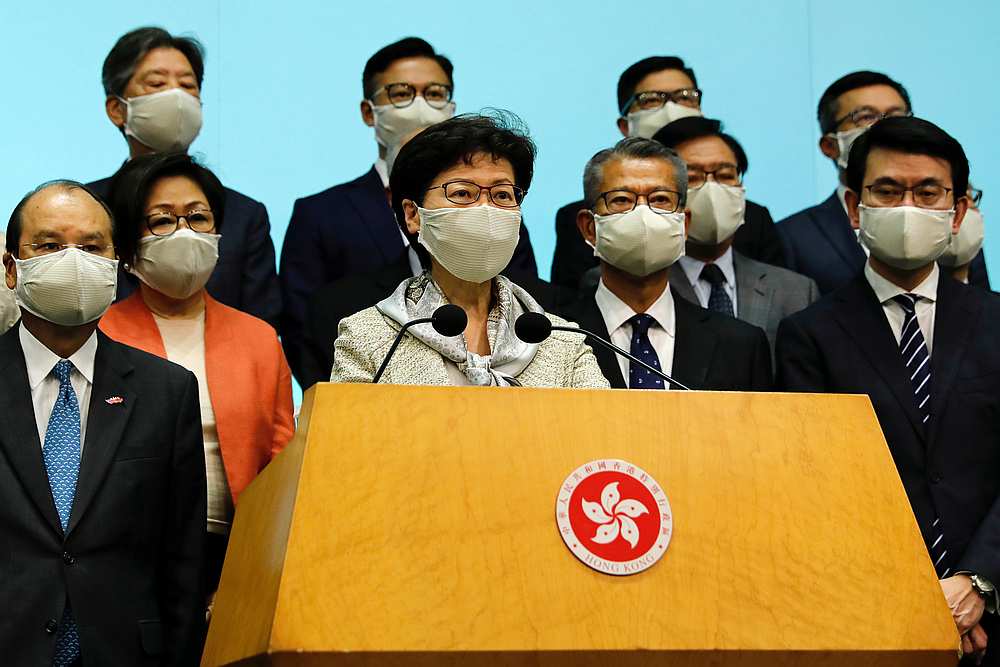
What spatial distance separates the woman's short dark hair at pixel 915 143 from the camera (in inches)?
126

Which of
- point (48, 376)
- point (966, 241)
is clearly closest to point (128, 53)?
point (48, 376)

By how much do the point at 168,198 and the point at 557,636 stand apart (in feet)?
6.21

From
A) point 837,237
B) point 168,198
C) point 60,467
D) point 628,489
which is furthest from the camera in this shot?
point 837,237

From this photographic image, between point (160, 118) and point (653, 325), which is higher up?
point (160, 118)

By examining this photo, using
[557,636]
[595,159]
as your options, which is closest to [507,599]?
[557,636]

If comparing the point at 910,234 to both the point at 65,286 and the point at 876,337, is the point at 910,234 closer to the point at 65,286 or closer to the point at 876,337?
the point at 876,337

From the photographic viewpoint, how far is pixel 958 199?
328cm

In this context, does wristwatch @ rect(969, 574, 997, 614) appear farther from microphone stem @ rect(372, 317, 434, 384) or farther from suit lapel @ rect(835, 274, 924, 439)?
microphone stem @ rect(372, 317, 434, 384)

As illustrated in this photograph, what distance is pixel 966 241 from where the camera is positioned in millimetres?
3809

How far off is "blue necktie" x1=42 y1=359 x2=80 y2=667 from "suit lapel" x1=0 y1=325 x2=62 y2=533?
3cm

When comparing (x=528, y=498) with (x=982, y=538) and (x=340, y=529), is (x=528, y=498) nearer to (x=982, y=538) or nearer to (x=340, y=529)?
(x=340, y=529)

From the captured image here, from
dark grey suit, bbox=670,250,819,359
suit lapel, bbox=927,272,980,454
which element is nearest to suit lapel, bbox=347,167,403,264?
dark grey suit, bbox=670,250,819,359

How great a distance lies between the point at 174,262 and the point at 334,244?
65 centimetres

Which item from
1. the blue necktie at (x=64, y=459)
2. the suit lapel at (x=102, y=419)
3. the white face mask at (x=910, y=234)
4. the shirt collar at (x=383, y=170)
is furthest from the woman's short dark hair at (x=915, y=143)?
the blue necktie at (x=64, y=459)
